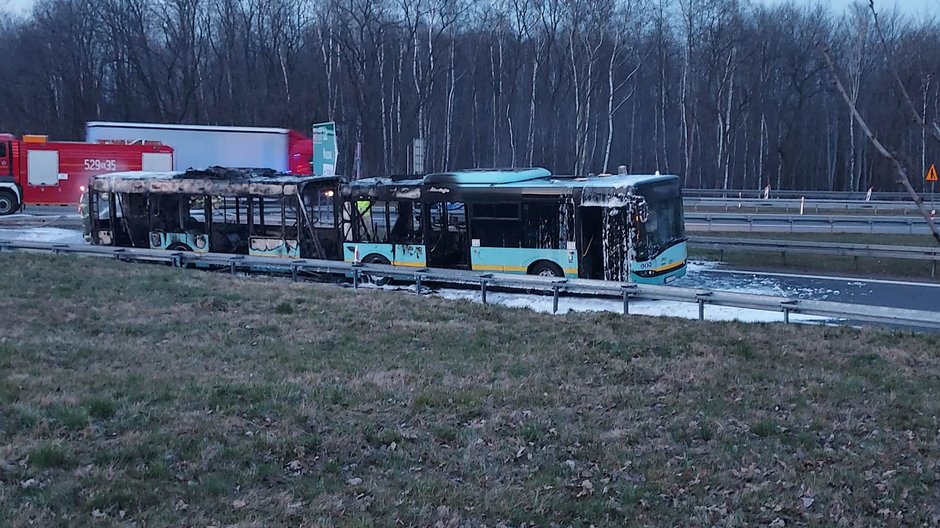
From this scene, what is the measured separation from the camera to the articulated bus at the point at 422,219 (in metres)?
18.3

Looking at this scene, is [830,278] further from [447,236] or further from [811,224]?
[811,224]

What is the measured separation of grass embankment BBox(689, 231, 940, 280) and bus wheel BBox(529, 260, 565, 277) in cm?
727

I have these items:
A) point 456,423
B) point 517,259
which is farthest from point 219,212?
point 456,423

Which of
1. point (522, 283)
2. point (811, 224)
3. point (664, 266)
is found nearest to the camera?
point (522, 283)

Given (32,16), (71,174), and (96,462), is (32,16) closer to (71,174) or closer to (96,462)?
(71,174)

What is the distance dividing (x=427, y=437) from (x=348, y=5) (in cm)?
5214

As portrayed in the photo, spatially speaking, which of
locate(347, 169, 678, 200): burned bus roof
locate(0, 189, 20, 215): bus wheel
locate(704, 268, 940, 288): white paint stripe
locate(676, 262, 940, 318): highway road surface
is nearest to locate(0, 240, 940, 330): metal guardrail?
locate(347, 169, 678, 200): burned bus roof

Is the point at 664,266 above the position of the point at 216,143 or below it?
below

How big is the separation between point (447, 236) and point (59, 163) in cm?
2671

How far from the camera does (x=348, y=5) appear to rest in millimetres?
56125

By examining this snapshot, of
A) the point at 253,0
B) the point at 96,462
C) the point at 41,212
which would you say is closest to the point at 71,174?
the point at 41,212

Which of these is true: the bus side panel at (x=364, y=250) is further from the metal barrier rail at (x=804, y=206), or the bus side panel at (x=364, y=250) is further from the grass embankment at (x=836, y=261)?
the metal barrier rail at (x=804, y=206)

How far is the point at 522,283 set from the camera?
1681 centimetres

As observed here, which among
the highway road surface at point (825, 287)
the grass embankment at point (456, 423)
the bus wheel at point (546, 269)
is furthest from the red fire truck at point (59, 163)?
the grass embankment at point (456, 423)
